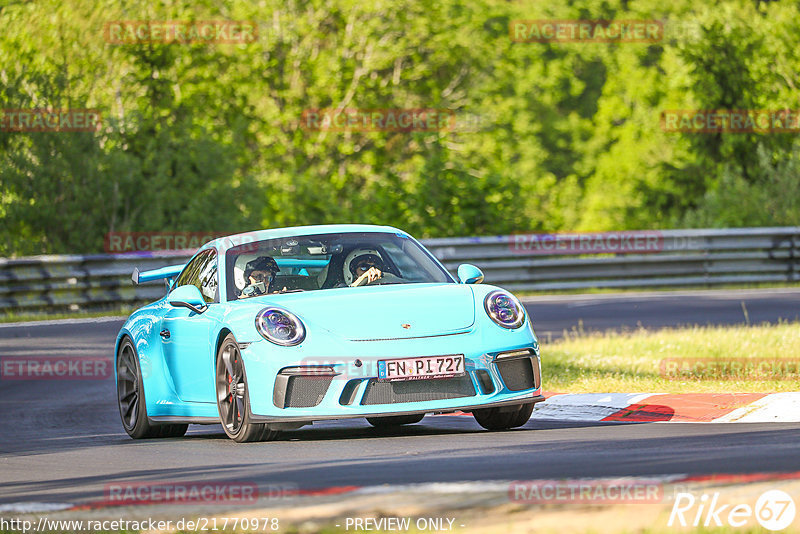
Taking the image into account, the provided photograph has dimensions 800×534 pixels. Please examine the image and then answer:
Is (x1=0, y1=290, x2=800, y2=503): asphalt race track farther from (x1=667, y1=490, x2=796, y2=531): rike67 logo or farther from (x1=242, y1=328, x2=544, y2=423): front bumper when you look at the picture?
(x1=667, y1=490, x2=796, y2=531): rike67 logo

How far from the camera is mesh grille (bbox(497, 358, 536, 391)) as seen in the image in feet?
29.0

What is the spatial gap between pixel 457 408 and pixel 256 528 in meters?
3.17

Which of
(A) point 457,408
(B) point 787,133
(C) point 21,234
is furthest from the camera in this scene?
(B) point 787,133

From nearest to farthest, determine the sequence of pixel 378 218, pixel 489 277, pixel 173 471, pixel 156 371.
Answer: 1. pixel 173 471
2. pixel 156 371
3. pixel 489 277
4. pixel 378 218

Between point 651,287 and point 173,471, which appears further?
point 651,287

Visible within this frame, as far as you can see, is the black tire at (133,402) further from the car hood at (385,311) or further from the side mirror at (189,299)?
the car hood at (385,311)

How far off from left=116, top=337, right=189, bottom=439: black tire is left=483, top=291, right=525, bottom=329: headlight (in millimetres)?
2671

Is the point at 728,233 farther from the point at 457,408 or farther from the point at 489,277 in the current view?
the point at 457,408

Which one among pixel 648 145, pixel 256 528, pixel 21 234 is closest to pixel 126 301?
pixel 21 234

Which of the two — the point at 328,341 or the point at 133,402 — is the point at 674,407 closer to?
the point at 328,341

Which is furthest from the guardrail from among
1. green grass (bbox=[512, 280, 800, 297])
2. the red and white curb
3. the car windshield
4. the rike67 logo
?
the rike67 logo

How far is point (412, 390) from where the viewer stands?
28.1 feet

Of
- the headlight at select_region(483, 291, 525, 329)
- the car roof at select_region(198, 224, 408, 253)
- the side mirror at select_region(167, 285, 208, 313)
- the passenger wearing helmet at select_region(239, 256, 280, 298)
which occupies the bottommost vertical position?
the headlight at select_region(483, 291, 525, 329)

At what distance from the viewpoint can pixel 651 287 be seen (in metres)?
24.2
